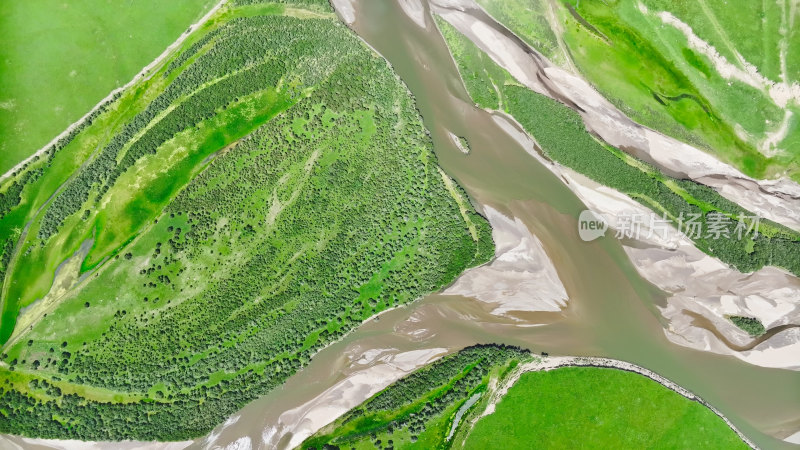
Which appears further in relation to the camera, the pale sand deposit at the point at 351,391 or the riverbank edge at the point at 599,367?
the riverbank edge at the point at 599,367

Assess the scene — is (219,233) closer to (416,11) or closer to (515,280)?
(515,280)

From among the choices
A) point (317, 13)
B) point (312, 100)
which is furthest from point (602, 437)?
point (317, 13)

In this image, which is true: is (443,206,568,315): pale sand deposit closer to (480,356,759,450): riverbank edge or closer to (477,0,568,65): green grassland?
(480,356,759,450): riverbank edge

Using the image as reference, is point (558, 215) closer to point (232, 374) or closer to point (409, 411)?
point (409, 411)

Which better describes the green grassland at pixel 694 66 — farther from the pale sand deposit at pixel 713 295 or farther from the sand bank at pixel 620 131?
the pale sand deposit at pixel 713 295

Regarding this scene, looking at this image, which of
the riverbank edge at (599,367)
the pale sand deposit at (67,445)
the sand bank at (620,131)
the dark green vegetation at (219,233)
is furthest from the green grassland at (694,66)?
the pale sand deposit at (67,445)

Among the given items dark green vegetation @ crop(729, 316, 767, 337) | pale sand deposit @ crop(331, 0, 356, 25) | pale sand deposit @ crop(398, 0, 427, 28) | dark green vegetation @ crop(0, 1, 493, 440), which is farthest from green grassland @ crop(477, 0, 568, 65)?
dark green vegetation @ crop(729, 316, 767, 337)
